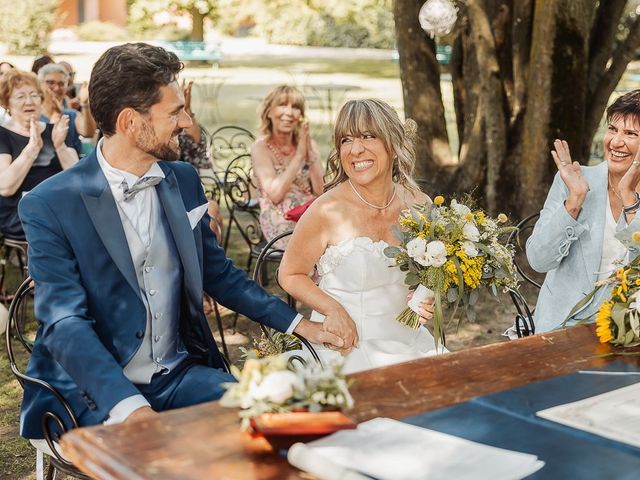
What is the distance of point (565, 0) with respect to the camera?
6.97m

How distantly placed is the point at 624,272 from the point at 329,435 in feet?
4.70

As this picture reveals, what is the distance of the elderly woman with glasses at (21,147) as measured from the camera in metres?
6.46

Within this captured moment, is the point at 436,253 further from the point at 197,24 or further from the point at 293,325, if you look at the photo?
the point at 197,24

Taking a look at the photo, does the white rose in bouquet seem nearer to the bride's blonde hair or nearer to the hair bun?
the bride's blonde hair

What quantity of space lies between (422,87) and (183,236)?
5.41 metres

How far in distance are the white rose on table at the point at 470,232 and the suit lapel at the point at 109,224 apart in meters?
1.21

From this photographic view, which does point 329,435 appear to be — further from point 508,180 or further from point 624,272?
point 508,180

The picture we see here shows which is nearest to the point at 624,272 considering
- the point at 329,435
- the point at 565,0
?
the point at 329,435

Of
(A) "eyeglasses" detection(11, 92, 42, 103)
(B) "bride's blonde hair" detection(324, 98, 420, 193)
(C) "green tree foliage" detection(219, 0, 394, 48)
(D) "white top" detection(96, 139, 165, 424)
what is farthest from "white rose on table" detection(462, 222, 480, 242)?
(C) "green tree foliage" detection(219, 0, 394, 48)

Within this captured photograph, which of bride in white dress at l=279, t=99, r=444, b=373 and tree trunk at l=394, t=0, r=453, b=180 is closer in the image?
bride in white dress at l=279, t=99, r=444, b=373

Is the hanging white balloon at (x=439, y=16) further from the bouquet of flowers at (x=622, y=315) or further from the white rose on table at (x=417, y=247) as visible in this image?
the bouquet of flowers at (x=622, y=315)

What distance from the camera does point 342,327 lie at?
12.0 ft

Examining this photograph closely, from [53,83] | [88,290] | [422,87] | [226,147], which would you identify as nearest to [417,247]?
[88,290]

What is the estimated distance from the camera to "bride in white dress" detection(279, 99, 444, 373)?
4000mm
